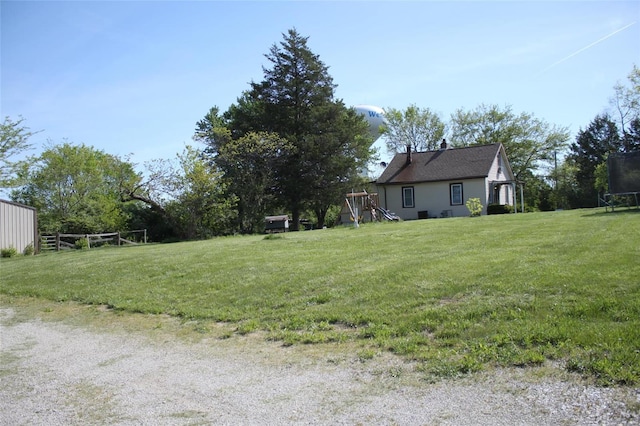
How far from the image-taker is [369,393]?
178 inches

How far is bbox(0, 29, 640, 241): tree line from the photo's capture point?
2812cm

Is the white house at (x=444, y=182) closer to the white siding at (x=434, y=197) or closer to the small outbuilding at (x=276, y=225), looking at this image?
the white siding at (x=434, y=197)

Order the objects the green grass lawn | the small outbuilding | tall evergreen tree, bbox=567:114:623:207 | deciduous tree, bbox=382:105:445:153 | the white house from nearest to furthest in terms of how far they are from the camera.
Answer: the green grass lawn
the white house
the small outbuilding
tall evergreen tree, bbox=567:114:623:207
deciduous tree, bbox=382:105:445:153

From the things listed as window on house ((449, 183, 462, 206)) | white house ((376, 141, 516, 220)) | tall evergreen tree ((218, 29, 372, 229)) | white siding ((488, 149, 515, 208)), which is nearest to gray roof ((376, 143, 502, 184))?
white house ((376, 141, 516, 220))

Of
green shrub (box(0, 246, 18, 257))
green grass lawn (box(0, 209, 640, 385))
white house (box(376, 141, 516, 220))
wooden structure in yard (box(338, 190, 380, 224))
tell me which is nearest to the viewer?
green grass lawn (box(0, 209, 640, 385))

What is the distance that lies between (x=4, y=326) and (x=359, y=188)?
2825cm

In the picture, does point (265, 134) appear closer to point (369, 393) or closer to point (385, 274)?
point (385, 274)

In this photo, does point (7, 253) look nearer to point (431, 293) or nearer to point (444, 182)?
point (431, 293)

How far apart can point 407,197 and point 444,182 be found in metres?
2.87

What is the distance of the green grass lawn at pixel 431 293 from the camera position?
16.6 feet

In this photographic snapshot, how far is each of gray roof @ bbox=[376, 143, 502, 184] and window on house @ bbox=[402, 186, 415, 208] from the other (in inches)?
27.2

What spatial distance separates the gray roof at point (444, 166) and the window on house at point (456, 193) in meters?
0.63

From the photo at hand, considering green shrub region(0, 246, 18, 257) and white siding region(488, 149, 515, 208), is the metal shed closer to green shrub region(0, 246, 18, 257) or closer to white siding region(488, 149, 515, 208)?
green shrub region(0, 246, 18, 257)

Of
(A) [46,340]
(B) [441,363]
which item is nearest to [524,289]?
(B) [441,363]
